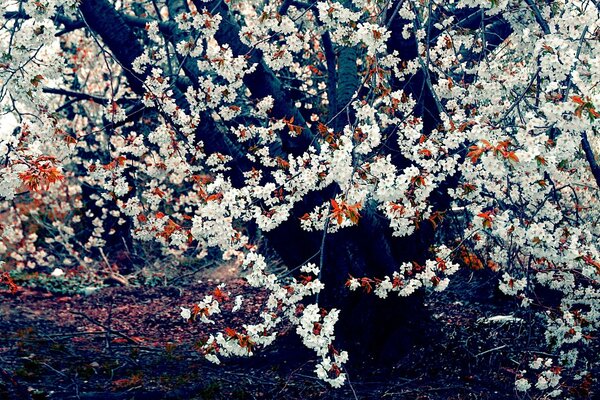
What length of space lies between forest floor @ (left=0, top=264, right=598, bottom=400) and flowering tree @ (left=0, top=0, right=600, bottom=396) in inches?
13.4

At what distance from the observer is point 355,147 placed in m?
3.60

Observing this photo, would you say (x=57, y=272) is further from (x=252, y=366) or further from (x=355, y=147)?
(x=355, y=147)

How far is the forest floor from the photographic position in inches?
181

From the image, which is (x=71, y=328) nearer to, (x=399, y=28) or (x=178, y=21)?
(x=178, y=21)

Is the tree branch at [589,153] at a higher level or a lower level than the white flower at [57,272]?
lower

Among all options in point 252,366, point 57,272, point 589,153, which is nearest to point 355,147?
point 589,153

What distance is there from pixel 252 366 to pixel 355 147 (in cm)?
269

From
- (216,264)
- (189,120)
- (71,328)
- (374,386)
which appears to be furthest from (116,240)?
(374,386)

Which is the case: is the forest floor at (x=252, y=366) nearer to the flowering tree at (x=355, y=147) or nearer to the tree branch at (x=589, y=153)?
the flowering tree at (x=355, y=147)

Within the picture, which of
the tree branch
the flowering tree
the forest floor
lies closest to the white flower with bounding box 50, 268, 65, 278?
the forest floor

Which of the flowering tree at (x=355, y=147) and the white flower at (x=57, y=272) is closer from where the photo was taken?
the flowering tree at (x=355, y=147)

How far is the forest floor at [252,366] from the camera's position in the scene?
15.1 feet

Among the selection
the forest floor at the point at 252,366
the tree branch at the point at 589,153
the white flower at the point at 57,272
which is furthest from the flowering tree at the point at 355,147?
the white flower at the point at 57,272

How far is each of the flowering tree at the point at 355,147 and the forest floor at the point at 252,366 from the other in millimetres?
342
